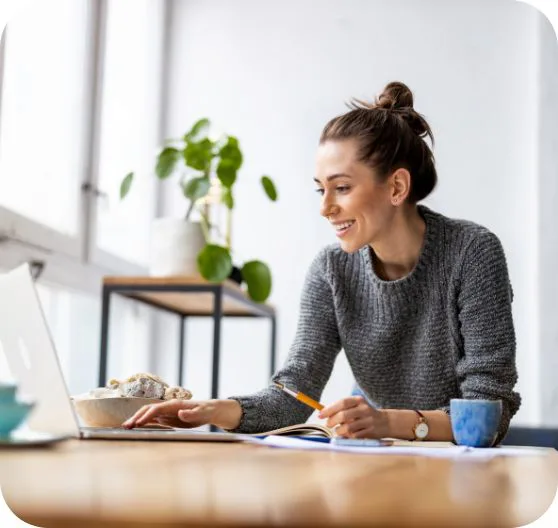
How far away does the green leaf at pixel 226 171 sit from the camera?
2238 millimetres

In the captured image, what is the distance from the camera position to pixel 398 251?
4.77 feet

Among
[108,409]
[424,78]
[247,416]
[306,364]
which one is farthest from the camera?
[424,78]

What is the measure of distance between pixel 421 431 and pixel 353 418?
0.15m

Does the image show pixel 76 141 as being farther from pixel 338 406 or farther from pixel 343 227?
pixel 338 406

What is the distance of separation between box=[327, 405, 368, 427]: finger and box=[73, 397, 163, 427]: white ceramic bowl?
0.24 m

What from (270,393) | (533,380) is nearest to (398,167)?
(270,393)

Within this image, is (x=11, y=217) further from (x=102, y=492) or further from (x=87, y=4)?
(x=102, y=492)

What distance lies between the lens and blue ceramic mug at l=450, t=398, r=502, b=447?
92 cm

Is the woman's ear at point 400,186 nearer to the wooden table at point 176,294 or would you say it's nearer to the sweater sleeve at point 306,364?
the sweater sleeve at point 306,364

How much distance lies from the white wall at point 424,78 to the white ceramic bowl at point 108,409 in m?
0.66

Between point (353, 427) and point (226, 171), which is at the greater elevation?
point (226, 171)

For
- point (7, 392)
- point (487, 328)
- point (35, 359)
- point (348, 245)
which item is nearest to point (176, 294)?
point (348, 245)

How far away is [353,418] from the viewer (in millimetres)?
959

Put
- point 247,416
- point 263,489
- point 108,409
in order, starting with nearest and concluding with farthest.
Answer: point 263,489 < point 108,409 < point 247,416
